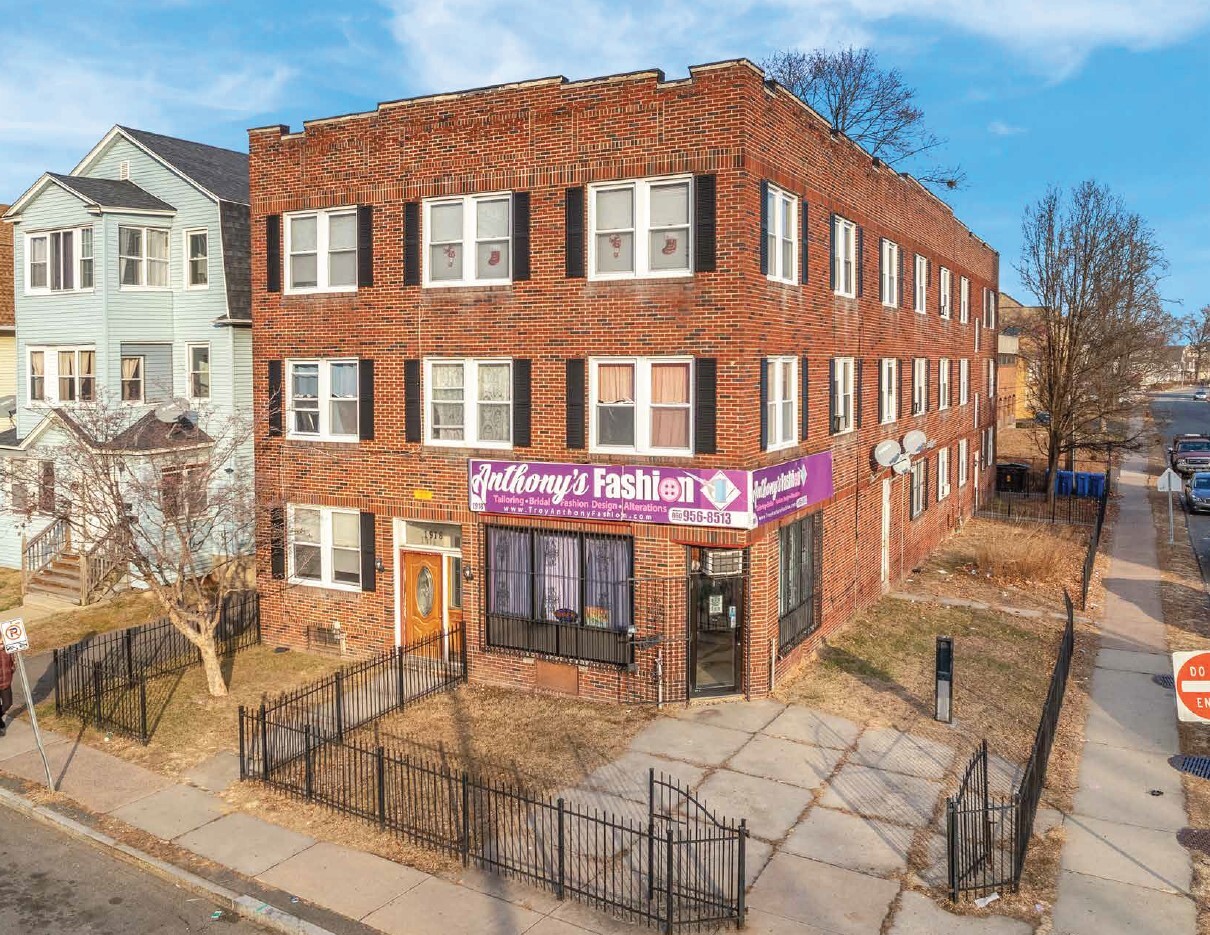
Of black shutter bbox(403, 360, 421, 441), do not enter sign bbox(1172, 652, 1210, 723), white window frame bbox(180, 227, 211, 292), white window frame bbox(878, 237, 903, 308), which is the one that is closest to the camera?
do not enter sign bbox(1172, 652, 1210, 723)

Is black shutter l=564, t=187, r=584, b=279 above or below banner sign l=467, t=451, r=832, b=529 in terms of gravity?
Result: above

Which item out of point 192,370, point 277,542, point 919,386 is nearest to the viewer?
point 277,542

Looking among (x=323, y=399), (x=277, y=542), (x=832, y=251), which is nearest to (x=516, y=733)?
(x=277, y=542)

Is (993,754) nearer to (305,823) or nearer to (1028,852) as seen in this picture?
(1028,852)

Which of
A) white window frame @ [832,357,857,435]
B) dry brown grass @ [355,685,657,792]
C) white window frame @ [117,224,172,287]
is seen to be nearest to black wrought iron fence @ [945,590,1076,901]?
dry brown grass @ [355,685,657,792]

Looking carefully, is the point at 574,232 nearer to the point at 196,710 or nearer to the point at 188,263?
the point at 196,710

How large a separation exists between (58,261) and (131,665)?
1410 cm

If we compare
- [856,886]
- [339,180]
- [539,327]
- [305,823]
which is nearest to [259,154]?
[339,180]

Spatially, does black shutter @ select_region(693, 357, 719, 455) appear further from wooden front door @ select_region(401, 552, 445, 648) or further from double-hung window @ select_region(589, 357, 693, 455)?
wooden front door @ select_region(401, 552, 445, 648)

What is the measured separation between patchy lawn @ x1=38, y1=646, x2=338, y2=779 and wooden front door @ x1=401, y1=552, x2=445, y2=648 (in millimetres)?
1755

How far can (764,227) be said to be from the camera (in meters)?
16.3

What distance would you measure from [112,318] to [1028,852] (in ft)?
79.7

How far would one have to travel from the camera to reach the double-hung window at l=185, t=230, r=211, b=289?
2664cm

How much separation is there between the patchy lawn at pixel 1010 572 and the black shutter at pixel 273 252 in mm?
16597
